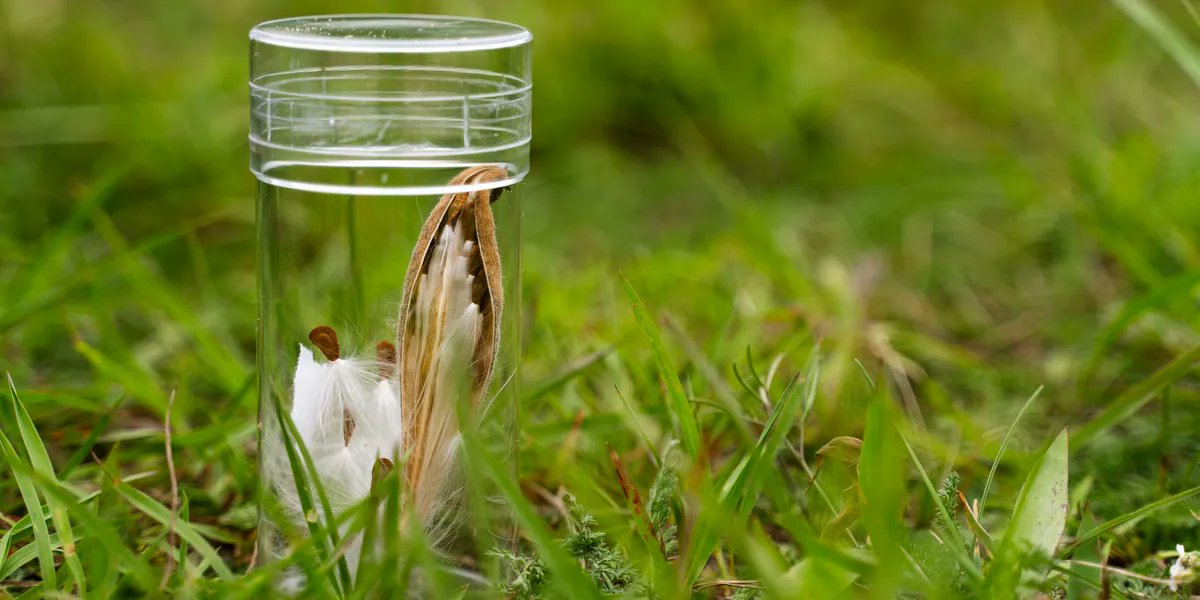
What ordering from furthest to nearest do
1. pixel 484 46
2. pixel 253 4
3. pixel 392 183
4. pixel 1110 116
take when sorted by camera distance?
1. pixel 253 4
2. pixel 1110 116
3. pixel 392 183
4. pixel 484 46

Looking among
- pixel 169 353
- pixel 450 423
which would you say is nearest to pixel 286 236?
pixel 450 423

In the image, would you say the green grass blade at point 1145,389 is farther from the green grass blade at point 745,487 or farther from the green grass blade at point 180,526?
the green grass blade at point 180,526

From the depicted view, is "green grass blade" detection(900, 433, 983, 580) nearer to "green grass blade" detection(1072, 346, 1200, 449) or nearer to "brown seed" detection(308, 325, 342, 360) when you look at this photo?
"green grass blade" detection(1072, 346, 1200, 449)

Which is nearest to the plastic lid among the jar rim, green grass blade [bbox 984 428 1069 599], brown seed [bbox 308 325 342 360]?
the jar rim

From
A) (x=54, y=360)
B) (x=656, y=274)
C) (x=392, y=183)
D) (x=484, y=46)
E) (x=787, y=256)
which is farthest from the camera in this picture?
(x=787, y=256)

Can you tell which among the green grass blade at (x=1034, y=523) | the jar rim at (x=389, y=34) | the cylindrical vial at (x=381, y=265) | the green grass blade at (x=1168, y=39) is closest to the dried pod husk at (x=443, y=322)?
the cylindrical vial at (x=381, y=265)

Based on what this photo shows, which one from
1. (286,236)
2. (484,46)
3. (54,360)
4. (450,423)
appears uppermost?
(484,46)

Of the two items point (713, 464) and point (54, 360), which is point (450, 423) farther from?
point (54, 360)

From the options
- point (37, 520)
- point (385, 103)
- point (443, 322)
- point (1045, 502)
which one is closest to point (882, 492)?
point (1045, 502)

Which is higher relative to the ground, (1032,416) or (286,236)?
(286,236)
